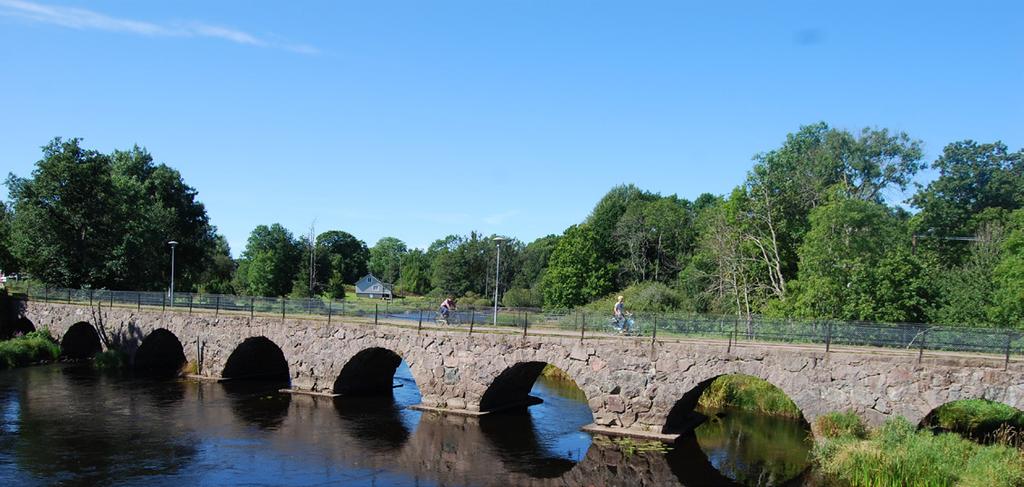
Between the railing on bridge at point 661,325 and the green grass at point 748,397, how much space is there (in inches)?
150

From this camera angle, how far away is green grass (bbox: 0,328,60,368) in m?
35.7

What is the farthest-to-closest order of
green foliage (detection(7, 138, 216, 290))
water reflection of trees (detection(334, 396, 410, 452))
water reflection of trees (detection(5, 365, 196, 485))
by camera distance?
green foliage (detection(7, 138, 216, 290)) < water reflection of trees (detection(334, 396, 410, 452)) < water reflection of trees (detection(5, 365, 196, 485))

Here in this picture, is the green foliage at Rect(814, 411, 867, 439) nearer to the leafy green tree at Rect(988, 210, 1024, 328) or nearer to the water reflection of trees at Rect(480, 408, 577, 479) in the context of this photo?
the water reflection of trees at Rect(480, 408, 577, 479)

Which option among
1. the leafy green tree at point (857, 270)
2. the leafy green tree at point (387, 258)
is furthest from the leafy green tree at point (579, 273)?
the leafy green tree at point (387, 258)

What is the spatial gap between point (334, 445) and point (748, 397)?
16289 millimetres

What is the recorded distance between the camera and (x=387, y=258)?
468 feet

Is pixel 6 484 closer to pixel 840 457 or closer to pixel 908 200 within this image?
pixel 840 457

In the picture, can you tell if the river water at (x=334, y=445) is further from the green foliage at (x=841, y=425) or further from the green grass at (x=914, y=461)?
the green grass at (x=914, y=461)

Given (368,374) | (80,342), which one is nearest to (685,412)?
(368,374)

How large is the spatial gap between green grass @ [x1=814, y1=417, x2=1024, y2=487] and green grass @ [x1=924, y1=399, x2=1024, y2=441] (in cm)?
474

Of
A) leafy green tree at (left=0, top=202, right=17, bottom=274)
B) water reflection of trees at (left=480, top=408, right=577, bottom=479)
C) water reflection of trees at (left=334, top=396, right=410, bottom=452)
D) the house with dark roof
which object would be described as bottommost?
water reflection of trees at (left=334, top=396, right=410, bottom=452)

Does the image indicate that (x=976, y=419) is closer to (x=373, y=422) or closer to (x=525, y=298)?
(x=373, y=422)

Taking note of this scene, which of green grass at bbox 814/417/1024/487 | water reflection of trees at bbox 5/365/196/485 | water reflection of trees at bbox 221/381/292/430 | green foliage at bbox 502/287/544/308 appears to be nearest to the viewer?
green grass at bbox 814/417/1024/487

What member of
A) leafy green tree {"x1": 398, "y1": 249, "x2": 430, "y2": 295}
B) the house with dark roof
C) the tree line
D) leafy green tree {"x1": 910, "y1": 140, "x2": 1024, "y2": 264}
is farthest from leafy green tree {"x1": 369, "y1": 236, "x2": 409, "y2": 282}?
leafy green tree {"x1": 910, "y1": 140, "x2": 1024, "y2": 264}
